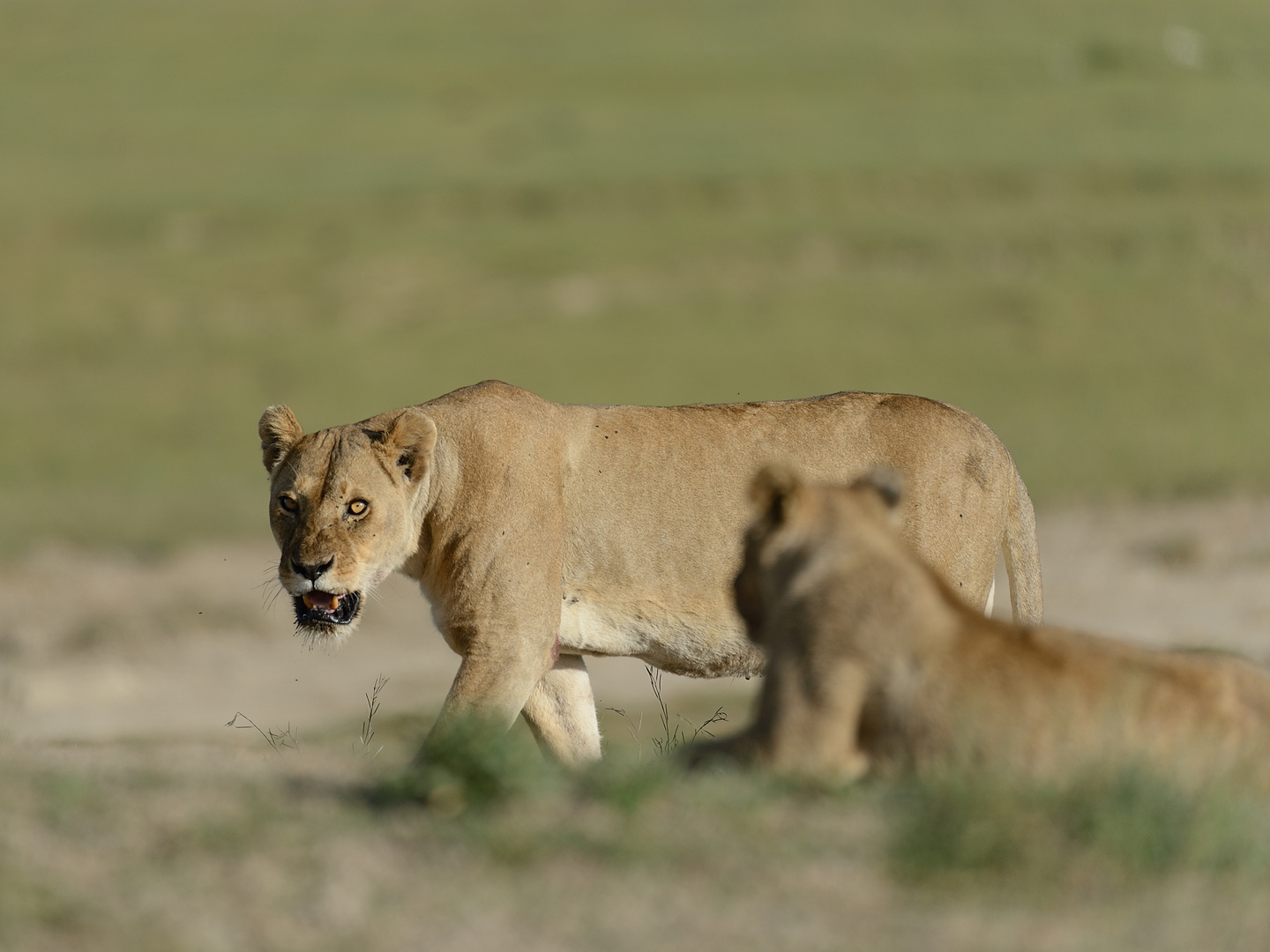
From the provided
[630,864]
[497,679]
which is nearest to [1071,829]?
[630,864]

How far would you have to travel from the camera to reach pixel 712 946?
3.35 metres

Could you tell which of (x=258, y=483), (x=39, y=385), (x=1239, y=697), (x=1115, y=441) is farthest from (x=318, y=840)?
(x=39, y=385)

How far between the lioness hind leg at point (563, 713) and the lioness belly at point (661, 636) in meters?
0.20

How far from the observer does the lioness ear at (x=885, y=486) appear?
188 inches

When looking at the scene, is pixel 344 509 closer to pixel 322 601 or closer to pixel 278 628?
pixel 322 601

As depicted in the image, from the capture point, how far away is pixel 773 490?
4.62 meters

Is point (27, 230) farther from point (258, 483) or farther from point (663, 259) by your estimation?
point (258, 483)

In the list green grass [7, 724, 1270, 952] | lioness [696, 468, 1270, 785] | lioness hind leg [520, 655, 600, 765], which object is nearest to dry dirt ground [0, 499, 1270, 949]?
green grass [7, 724, 1270, 952]

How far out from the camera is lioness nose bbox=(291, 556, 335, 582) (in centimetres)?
642

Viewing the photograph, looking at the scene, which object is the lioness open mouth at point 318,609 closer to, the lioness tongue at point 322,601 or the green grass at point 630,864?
the lioness tongue at point 322,601

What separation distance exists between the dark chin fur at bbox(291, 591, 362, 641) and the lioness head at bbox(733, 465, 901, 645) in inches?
94.4

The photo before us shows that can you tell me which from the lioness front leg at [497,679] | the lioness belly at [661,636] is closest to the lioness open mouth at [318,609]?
the lioness front leg at [497,679]

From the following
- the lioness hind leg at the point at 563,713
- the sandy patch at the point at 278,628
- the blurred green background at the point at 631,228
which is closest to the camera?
the lioness hind leg at the point at 563,713

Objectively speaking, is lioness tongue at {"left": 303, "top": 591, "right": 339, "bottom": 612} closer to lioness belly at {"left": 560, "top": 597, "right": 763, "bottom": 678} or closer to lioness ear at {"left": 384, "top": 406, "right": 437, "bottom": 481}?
lioness ear at {"left": 384, "top": 406, "right": 437, "bottom": 481}
